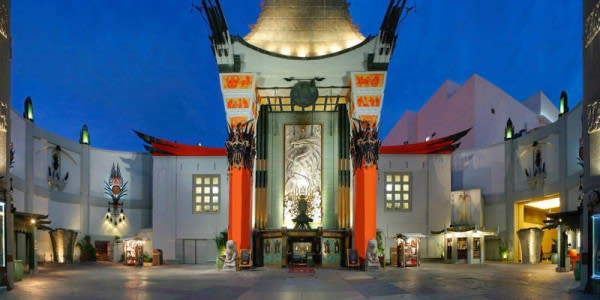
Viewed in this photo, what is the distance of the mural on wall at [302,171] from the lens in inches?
1216

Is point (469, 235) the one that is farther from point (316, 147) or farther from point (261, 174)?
point (261, 174)

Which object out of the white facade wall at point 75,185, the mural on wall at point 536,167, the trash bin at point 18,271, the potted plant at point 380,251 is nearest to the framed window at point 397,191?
the potted plant at point 380,251

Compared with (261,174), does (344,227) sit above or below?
below

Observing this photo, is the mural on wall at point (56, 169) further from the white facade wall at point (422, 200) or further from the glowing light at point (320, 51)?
the white facade wall at point (422, 200)

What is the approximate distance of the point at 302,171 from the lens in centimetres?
3116

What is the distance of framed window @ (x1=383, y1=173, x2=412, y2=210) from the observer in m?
33.5

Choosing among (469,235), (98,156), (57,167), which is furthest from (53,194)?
(469,235)

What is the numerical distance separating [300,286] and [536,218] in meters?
20.2

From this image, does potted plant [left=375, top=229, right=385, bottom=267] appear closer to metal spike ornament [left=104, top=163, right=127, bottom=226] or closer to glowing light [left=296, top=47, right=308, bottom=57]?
glowing light [left=296, top=47, right=308, bottom=57]

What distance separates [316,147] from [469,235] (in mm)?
8854

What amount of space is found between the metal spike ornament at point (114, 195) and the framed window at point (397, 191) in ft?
48.4

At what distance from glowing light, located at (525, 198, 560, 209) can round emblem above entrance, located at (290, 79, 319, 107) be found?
1302cm

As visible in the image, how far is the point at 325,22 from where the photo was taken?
29.5 metres

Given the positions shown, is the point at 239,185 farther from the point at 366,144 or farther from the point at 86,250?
the point at 86,250
